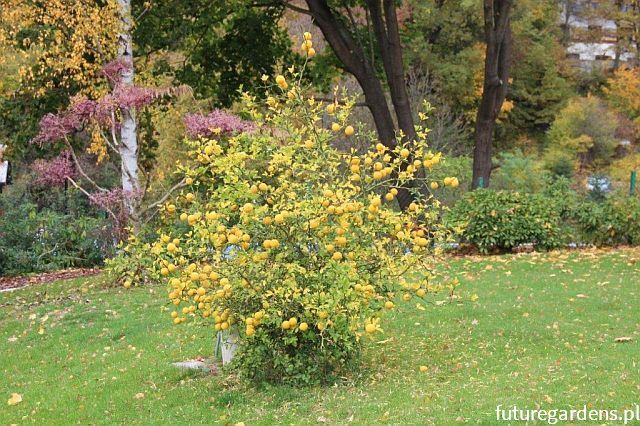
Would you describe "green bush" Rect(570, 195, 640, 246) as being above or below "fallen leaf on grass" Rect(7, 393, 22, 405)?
above

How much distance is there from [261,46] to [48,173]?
20.2 feet

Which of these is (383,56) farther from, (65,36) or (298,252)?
(298,252)

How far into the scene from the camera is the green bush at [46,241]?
16.2 metres

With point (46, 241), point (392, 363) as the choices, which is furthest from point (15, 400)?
point (46, 241)

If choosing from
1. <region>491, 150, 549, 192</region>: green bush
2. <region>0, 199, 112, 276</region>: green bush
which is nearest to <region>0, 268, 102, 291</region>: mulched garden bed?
<region>0, 199, 112, 276</region>: green bush

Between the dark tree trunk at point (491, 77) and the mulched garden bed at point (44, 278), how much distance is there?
7695 mm

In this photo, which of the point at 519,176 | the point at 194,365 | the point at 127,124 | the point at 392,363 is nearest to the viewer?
the point at 392,363

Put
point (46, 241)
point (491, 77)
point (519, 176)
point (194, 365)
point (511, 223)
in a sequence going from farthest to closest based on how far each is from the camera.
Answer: point (519, 176), point (46, 241), point (491, 77), point (511, 223), point (194, 365)

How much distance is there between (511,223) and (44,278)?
8301 mm

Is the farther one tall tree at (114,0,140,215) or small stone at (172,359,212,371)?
tall tree at (114,0,140,215)

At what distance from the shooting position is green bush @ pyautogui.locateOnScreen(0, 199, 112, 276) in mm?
16188

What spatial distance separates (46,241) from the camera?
16.5 meters

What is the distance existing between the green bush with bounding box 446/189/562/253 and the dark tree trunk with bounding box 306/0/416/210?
173 centimetres

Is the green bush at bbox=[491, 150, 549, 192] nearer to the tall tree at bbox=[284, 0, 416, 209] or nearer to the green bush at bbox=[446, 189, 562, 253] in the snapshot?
the tall tree at bbox=[284, 0, 416, 209]
